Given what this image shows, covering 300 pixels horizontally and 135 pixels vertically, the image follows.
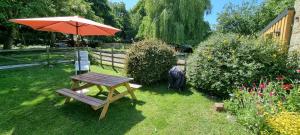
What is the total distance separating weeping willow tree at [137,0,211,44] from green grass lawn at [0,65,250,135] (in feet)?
29.3

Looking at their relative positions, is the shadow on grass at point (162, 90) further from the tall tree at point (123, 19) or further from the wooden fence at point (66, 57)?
the tall tree at point (123, 19)

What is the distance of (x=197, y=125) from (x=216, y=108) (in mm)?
900

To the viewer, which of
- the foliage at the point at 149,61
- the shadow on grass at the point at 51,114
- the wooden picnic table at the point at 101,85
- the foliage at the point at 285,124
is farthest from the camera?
the foliage at the point at 149,61

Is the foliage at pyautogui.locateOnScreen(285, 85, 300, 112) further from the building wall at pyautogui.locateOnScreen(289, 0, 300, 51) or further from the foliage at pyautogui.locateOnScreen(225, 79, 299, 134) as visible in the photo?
the building wall at pyautogui.locateOnScreen(289, 0, 300, 51)

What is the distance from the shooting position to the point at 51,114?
4230 mm

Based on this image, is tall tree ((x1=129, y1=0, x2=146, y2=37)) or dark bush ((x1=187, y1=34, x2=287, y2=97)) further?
tall tree ((x1=129, y1=0, x2=146, y2=37))

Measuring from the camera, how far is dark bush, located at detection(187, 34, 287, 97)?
4.82 metres

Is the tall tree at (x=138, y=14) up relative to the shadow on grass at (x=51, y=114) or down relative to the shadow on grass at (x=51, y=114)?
up

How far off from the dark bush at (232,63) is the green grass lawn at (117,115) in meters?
0.53

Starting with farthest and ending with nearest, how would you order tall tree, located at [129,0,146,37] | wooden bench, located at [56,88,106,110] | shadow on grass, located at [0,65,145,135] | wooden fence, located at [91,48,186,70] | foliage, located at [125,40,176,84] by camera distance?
tall tree, located at [129,0,146,37], wooden fence, located at [91,48,186,70], foliage, located at [125,40,176,84], wooden bench, located at [56,88,106,110], shadow on grass, located at [0,65,145,135]

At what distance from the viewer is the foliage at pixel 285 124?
2.66 metres

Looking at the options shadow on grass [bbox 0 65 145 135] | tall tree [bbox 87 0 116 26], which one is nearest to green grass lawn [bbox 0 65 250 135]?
shadow on grass [bbox 0 65 145 135]

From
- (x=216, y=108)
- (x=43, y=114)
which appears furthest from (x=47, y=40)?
(x=216, y=108)

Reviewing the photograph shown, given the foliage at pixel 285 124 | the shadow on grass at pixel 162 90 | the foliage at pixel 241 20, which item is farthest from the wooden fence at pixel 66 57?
the foliage at pixel 241 20
